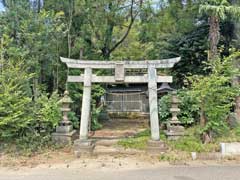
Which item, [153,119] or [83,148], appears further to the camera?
[153,119]

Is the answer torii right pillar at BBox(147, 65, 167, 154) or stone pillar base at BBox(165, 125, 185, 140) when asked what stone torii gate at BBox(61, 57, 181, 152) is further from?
stone pillar base at BBox(165, 125, 185, 140)

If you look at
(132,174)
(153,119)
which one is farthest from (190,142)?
(132,174)

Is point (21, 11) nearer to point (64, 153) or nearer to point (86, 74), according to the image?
point (86, 74)

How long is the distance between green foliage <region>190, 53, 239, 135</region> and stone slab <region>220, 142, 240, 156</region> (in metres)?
0.67

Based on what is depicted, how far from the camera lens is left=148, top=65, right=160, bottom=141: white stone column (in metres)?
8.61

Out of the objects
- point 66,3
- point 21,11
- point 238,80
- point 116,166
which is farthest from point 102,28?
point 116,166

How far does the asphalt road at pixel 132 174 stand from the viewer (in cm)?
630

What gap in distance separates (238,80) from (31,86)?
744cm

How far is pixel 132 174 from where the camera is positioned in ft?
21.6

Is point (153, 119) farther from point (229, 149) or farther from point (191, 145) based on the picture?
point (229, 149)

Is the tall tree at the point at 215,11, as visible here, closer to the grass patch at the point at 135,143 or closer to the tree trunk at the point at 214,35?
the tree trunk at the point at 214,35

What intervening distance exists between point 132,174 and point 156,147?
195 centimetres

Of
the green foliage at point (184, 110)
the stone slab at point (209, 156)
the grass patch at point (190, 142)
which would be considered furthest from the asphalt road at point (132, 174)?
the green foliage at point (184, 110)

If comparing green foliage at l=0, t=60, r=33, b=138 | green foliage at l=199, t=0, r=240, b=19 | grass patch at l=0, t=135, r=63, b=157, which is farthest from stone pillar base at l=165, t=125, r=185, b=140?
green foliage at l=0, t=60, r=33, b=138
